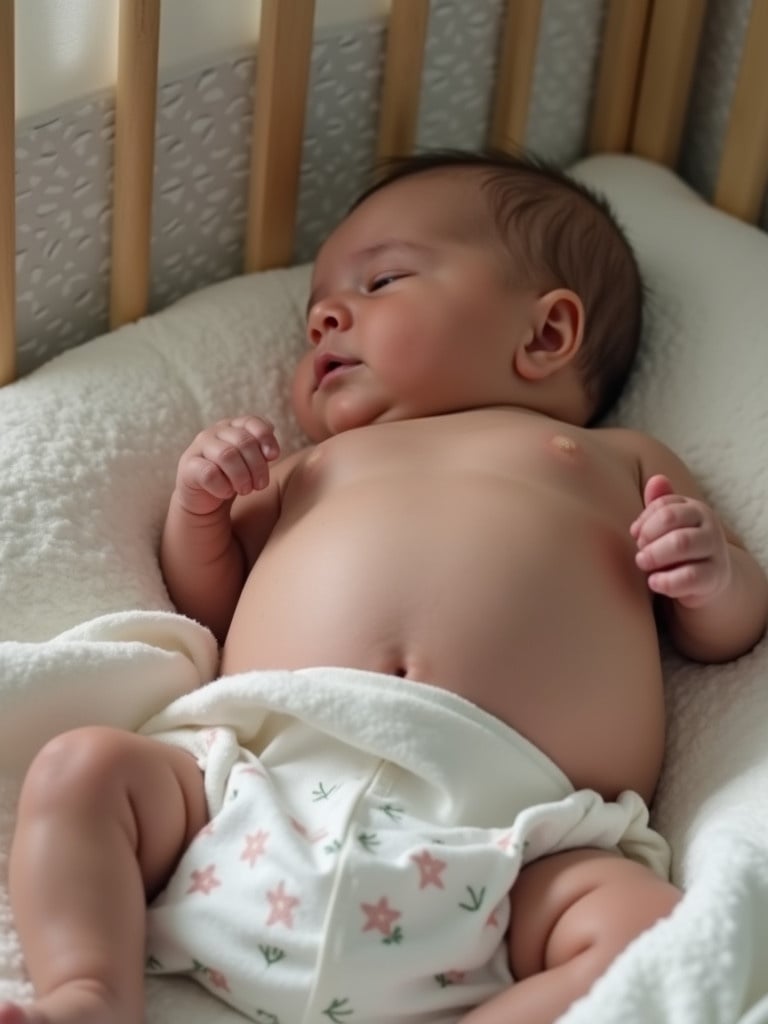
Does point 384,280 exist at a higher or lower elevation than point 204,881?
higher

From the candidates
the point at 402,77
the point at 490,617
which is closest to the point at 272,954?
the point at 490,617

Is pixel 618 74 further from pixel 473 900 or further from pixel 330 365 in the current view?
pixel 473 900

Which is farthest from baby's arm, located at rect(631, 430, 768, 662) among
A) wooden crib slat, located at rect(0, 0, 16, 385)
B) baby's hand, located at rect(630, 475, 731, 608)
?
wooden crib slat, located at rect(0, 0, 16, 385)

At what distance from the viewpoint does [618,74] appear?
1.60 meters

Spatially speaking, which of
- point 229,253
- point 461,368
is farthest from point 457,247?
point 229,253

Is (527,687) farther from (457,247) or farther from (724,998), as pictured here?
(457,247)

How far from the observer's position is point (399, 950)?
3.01ft

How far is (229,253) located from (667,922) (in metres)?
0.83

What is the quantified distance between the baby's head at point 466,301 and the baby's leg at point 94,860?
1.34ft

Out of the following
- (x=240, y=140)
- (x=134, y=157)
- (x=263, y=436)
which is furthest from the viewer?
(x=240, y=140)

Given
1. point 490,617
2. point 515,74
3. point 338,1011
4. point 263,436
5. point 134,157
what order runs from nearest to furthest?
point 338,1011 → point 490,617 → point 263,436 → point 134,157 → point 515,74

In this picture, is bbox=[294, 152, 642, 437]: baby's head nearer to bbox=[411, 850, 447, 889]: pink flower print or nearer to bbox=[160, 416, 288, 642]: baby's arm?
bbox=[160, 416, 288, 642]: baby's arm

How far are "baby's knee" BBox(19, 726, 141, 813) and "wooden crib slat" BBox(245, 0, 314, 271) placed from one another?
615 mm

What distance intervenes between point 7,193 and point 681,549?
60 centimetres
